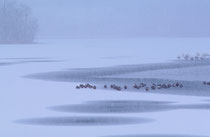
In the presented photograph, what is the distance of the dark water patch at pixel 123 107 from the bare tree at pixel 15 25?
73.4 meters

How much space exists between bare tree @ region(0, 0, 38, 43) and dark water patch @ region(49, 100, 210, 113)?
7340 centimetres

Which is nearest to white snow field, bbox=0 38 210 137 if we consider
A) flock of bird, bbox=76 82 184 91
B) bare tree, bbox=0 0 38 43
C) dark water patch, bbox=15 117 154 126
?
dark water patch, bbox=15 117 154 126

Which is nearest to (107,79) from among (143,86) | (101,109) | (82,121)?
(143,86)

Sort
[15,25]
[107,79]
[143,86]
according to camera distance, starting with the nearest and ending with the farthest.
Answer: [143,86] → [107,79] → [15,25]

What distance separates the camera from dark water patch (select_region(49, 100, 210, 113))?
44.2 ft

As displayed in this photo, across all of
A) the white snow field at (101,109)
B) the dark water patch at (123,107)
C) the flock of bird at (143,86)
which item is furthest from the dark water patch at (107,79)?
the dark water patch at (123,107)

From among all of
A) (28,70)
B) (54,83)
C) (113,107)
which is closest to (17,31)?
(28,70)

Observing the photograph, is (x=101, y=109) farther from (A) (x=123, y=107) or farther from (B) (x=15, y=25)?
(B) (x=15, y=25)

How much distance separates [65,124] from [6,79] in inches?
391

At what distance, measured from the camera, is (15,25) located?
8994 centimetres

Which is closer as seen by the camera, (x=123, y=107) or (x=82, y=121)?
(x=82, y=121)

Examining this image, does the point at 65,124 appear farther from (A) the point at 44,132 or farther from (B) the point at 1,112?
(B) the point at 1,112

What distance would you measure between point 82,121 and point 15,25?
79189mm

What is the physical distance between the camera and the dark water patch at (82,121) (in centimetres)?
1173
